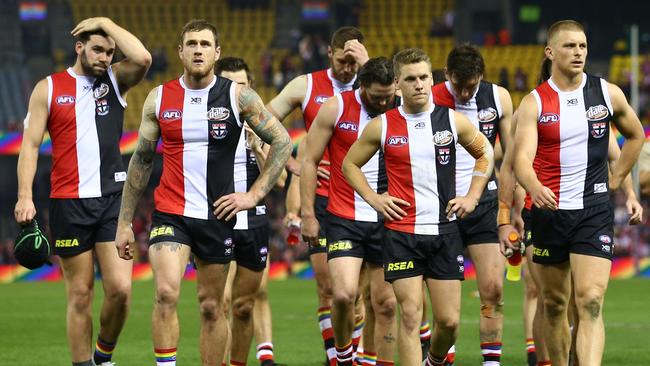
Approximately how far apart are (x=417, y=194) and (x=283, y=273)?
1690 cm

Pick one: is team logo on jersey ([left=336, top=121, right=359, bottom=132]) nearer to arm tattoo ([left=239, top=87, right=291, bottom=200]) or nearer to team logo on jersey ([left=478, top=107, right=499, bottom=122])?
team logo on jersey ([left=478, top=107, right=499, bottom=122])

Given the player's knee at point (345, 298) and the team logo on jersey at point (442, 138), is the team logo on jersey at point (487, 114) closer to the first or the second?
the team logo on jersey at point (442, 138)

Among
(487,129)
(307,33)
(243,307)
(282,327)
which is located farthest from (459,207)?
(307,33)

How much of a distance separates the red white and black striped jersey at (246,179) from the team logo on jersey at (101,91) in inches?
42.6

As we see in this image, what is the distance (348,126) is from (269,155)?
4.30 ft

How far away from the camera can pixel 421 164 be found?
8992 mm

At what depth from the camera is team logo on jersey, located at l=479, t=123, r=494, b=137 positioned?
10391mm

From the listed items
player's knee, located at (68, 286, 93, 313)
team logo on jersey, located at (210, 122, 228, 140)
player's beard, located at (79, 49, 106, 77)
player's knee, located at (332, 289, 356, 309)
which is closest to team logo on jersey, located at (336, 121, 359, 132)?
player's knee, located at (332, 289, 356, 309)

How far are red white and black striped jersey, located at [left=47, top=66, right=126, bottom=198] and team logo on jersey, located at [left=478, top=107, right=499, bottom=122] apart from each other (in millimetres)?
2831

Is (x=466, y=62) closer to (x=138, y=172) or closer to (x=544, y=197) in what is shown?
(x=544, y=197)

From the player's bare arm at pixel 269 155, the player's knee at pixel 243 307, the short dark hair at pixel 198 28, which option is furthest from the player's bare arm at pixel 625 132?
the player's knee at pixel 243 307

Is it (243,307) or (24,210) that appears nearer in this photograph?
(24,210)

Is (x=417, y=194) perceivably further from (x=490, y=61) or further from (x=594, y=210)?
(x=490, y=61)

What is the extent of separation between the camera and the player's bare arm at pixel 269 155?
28.7 ft
